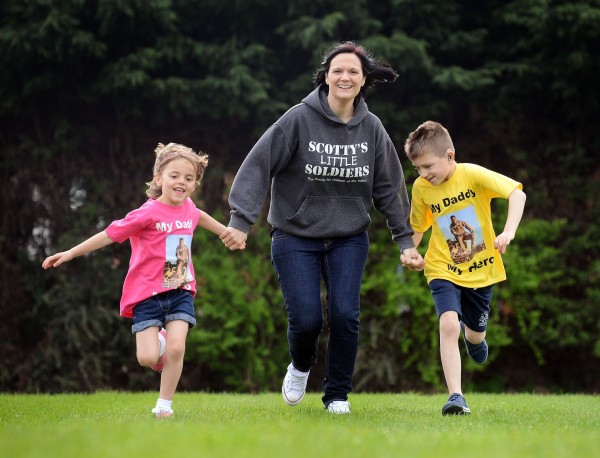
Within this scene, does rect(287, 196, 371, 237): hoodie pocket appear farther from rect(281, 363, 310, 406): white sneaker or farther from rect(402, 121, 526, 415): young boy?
rect(281, 363, 310, 406): white sneaker

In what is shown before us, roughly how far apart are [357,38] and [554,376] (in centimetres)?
509

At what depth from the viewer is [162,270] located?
17.7 ft

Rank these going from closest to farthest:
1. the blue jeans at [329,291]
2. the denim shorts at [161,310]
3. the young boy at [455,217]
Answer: the denim shorts at [161,310] < the blue jeans at [329,291] < the young boy at [455,217]

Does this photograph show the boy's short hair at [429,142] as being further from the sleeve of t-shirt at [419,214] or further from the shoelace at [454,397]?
the shoelace at [454,397]

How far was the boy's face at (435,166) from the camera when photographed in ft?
19.2

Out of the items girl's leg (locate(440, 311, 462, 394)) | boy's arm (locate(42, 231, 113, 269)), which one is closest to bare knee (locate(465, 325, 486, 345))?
girl's leg (locate(440, 311, 462, 394))

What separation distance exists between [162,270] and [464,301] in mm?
2153

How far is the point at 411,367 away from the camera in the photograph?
10.7m

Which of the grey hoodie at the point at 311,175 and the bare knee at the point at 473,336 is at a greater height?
the grey hoodie at the point at 311,175

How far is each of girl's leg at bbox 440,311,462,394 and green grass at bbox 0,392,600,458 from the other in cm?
25

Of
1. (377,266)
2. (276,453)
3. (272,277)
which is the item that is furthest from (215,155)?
(276,453)

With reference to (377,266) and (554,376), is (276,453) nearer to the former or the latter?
(377,266)

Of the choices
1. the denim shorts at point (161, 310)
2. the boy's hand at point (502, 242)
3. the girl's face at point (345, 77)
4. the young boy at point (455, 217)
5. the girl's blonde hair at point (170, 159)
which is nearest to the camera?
the boy's hand at point (502, 242)

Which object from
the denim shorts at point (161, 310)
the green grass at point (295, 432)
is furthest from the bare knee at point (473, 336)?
the denim shorts at point (161, 310)
